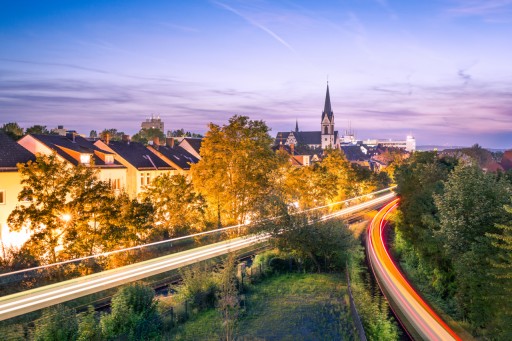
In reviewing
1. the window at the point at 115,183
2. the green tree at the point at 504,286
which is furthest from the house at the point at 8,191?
the green tree at the point at 504,286

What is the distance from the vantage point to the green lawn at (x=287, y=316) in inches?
795

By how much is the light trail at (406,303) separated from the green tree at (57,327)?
1609cm

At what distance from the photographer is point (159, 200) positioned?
126ft

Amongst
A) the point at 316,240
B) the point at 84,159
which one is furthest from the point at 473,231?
the point at 84,159

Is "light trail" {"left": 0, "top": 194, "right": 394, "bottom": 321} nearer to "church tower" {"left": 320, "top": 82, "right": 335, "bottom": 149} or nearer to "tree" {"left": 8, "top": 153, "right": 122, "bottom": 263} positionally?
"tree" {"left": 8, "top": 153, "right": 122, "bottom": 263}

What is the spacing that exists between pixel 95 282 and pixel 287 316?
9379mm

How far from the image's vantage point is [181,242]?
106 feet

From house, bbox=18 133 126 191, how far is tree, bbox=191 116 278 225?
27.7 feet

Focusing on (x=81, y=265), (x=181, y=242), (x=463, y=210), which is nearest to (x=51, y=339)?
(x=81, y=265)

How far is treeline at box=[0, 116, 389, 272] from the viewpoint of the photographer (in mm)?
27750

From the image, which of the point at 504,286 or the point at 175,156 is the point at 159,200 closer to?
the point at 175,156

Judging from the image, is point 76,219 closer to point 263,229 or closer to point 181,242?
point 181,242

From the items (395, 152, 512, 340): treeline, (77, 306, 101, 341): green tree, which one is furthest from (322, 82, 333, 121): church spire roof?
Result: (77, 306, 101, 341): green tree

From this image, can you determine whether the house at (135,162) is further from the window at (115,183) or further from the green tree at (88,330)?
the green tree at (88,330)
